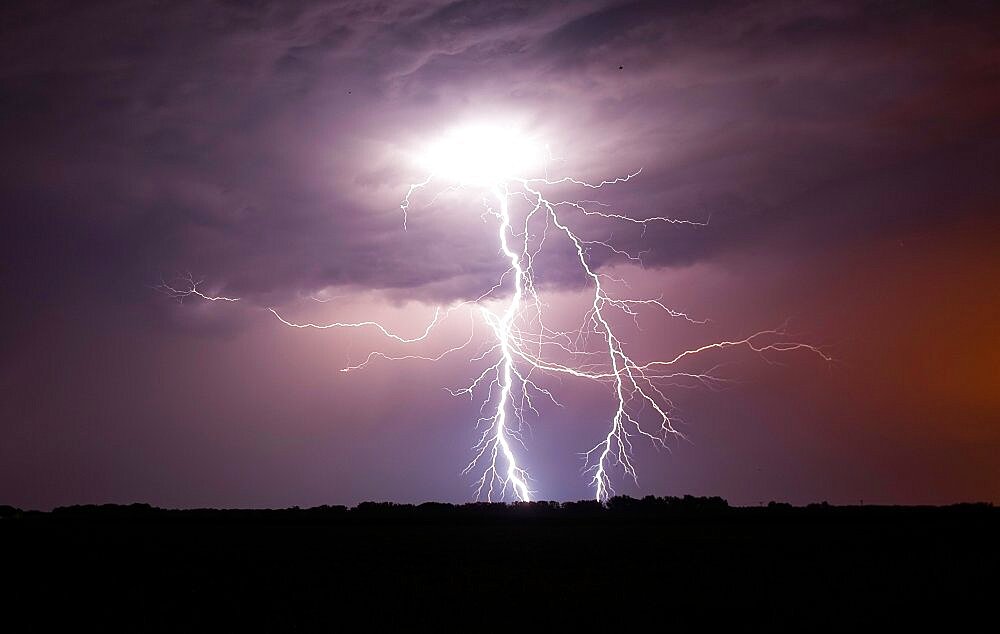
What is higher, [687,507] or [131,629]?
[687,507]

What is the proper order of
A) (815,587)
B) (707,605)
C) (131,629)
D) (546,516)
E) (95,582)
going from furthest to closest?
(546,516)
(95,582)
(815,587)
(707,605)
(131,629)

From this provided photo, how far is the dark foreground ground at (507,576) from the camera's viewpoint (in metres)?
11.7

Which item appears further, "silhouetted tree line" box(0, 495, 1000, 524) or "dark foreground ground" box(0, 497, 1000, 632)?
"silhouetted tree line" box(0, 495, 1000, 524)

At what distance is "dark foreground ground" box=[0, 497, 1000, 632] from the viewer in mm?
11719

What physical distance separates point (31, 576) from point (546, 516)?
19.9 m

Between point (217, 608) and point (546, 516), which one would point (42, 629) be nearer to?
point (217, 608)

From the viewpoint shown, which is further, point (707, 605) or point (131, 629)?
point (707, 605)

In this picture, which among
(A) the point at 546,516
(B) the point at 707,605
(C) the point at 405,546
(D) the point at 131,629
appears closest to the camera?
(D) the point at 131,629

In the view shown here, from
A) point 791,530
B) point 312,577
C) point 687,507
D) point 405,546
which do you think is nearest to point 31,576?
point 312,577

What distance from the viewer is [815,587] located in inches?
533

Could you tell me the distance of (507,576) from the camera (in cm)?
1522

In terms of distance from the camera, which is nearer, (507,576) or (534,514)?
(507,576)

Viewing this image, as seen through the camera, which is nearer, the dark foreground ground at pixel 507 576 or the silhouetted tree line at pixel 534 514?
the dark foreground ground at pixel 507 576

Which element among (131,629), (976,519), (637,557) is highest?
(976,519)
